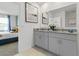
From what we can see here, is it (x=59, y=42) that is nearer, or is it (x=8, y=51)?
(x=59, y=42)

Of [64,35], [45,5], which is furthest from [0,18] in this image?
[64,35]

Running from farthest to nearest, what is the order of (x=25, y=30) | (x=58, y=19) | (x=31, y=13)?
(x=31, y=13)
(x=25, y=30)
(x=58, y=19)

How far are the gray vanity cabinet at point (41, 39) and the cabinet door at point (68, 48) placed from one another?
0.99 meters

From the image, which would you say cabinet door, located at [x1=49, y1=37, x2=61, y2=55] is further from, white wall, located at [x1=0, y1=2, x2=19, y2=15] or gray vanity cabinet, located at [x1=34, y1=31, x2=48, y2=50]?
white wall, located at [x1=0, y1=2, x2=19, y2=15]

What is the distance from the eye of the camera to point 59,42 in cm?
260

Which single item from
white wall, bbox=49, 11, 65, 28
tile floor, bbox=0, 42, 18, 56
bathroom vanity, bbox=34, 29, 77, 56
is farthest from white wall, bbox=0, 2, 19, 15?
bathroom vanity, bbox=34, 29, 77, 56

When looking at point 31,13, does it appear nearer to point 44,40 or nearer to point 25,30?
point 25,30

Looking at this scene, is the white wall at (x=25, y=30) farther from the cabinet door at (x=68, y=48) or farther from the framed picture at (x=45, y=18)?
the cabinet door at (x=68, y=48)

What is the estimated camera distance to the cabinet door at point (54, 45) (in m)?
2.64

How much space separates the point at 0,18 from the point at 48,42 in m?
2.45

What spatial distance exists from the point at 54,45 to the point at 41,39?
95cm

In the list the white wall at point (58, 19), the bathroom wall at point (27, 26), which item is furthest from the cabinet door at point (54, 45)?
the bathroom wall at point (27, 26)

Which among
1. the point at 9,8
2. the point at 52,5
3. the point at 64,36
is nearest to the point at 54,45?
the point at 64,36

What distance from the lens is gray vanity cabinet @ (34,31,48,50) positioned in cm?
340
